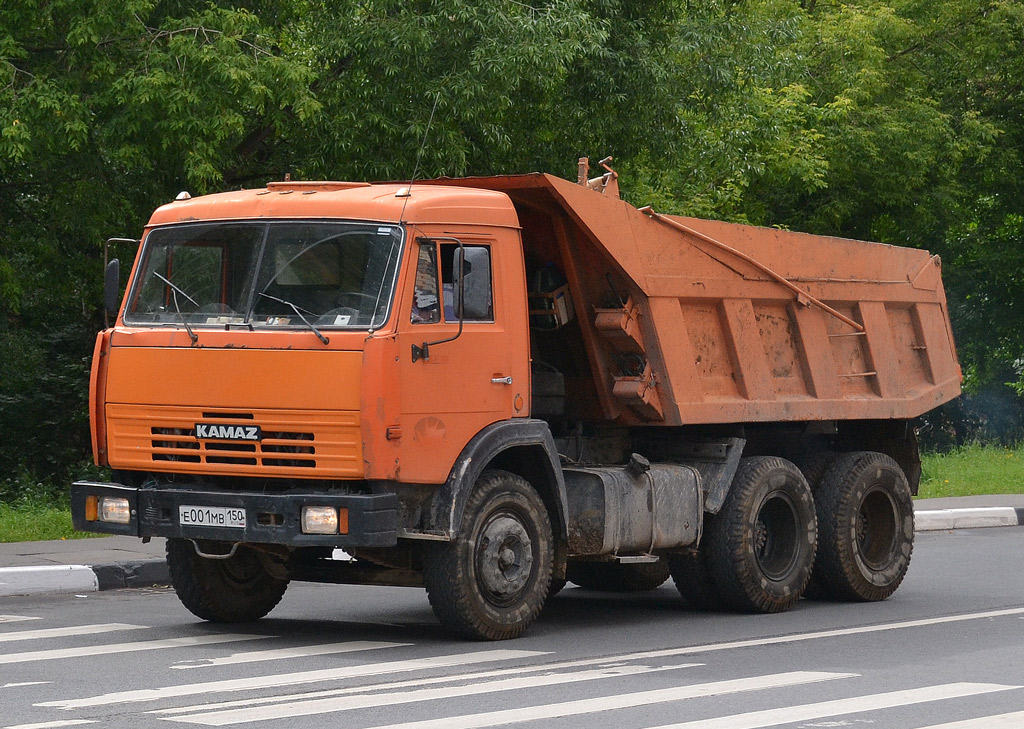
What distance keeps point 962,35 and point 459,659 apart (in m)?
23.8

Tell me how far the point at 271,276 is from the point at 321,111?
22.3 feet

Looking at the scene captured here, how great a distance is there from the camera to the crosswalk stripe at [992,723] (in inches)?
273

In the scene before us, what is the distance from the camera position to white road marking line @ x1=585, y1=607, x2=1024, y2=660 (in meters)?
9.28

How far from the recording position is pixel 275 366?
902cm

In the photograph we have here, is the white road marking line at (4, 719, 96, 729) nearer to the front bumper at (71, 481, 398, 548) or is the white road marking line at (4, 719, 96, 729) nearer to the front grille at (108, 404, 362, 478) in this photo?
the front bumper at (71, 481, 398, 548)

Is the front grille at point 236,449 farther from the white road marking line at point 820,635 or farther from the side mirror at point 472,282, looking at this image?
the white road marking line at point 820,635

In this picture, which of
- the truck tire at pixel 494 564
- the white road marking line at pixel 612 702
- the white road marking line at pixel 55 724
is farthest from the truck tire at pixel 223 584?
the white road marking line at pixel 612 702

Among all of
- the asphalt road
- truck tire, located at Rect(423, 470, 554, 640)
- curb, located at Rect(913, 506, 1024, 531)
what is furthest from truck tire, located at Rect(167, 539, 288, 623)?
curb, located at Rect(913, 506, 1024, 531)

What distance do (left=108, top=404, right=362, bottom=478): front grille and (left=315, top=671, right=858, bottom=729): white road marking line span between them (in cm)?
204

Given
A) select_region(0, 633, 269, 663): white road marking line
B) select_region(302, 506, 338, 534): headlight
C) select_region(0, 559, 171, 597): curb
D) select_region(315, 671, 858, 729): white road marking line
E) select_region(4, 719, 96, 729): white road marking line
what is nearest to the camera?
select_region(4, 719, 96, 729): white road marking line

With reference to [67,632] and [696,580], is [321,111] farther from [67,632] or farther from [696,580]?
[67,632]

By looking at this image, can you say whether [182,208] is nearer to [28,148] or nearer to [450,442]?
[450,442]

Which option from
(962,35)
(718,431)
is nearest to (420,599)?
(718,431)

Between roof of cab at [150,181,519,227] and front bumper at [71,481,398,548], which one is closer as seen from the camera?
front bumper at [71,481,398,548]
